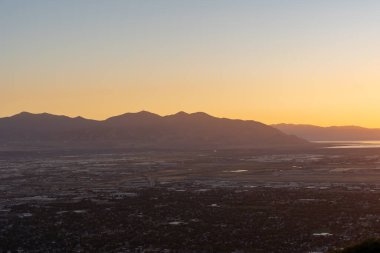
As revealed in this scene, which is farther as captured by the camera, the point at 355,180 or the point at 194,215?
the point at 355,180

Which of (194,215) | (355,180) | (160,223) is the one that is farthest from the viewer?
(355,180)

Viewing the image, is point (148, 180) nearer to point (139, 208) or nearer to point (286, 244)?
point (139, 208)

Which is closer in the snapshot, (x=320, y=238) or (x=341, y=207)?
(x=320, y=238)

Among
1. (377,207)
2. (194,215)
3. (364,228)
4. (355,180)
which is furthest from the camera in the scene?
(355,180)

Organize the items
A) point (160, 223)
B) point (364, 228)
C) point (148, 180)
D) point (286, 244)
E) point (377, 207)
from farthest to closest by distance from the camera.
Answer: point (148, 180), point (377, 207), point (160, 223), point (364, 228), point (286, 244)

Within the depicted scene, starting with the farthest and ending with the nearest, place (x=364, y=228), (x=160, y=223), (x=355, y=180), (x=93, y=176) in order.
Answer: (x=93, y=176) < (x=355, y=180) < (x=160, y=223) < (x=364, y=228)

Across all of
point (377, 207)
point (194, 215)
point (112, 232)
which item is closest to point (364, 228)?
point (377, 207)

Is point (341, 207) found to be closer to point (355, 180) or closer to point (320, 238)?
point (320, 238)

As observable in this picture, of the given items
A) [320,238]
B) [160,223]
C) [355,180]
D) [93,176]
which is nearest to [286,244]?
[320,238]

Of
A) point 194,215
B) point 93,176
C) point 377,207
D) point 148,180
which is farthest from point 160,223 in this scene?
point 93,176
